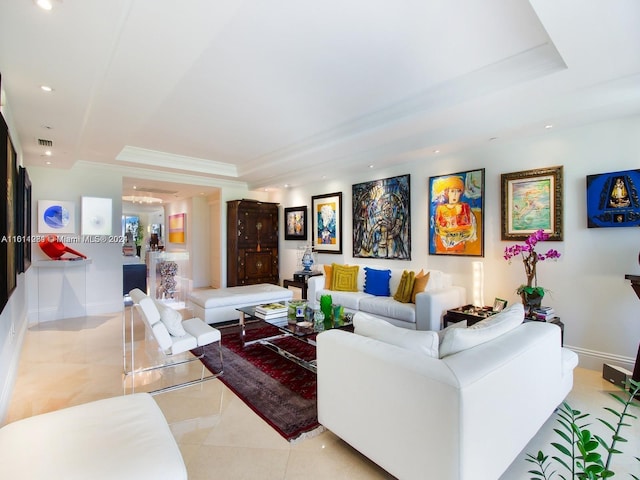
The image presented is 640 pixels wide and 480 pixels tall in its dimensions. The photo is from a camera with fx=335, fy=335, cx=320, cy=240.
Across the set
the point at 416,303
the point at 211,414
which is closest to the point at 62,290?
the point at 211,414

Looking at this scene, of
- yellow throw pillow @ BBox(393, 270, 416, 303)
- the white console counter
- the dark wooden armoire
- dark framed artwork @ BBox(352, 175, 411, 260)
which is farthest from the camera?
the dark wooden armoire

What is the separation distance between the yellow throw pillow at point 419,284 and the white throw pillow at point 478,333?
2.02 meters

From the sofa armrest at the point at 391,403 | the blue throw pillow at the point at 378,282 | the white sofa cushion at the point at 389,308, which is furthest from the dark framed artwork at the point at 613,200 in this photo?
the sofa armrest at the point at 391,403

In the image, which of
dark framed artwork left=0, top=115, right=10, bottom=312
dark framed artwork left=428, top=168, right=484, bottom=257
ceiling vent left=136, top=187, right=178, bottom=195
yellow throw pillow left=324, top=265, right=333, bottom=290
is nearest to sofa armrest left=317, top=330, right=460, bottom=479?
dark framed artwork left=0, top=115, right=10, bottom=312

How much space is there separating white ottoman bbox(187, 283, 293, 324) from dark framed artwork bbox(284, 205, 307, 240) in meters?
2.24

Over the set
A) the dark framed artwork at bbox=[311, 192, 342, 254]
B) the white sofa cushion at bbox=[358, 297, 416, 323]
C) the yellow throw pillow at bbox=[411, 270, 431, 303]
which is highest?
the dark framed artwork at bbox=[311, 192, 342, 254]

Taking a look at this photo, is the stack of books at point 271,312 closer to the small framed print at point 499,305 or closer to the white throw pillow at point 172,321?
the white throw pillow at point 172,321

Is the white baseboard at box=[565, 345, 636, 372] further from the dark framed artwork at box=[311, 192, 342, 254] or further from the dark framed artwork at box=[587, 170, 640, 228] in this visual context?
the dark framed artwork at box=[311, 192, 342, 254]

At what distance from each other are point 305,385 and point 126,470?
186 centimetres

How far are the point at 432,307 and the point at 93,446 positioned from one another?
133 inches

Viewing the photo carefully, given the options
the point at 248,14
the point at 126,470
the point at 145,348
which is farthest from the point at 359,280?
the point at 126,470

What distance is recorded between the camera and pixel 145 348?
404 centimetres

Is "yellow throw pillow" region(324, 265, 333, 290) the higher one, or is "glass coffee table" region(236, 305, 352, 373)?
"yellow throw pillow" region(324, 265, 333, 290)

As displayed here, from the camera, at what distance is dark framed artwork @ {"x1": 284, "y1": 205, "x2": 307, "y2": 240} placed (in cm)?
720
